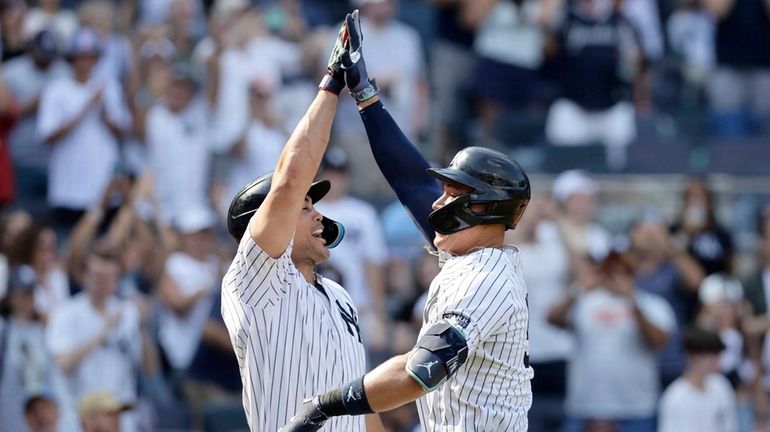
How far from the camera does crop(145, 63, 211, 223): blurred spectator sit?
35.7 feet

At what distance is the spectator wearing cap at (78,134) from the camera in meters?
10.8

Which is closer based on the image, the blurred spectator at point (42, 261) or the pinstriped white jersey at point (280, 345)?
the pinstriped white jersey at point (280, 345)

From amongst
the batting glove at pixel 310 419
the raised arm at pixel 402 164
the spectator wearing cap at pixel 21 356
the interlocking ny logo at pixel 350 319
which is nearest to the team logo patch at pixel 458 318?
the batting glove at pixel 310 419

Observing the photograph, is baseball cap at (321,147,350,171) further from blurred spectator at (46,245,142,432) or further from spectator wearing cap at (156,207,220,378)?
blurred spectator at (46,245,142,432)

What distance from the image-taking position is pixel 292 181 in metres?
4.45

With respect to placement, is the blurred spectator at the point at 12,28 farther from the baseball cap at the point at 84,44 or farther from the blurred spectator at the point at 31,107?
the baseball cap at the point at 84,44

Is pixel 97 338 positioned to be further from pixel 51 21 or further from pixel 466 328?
pixel 466 328

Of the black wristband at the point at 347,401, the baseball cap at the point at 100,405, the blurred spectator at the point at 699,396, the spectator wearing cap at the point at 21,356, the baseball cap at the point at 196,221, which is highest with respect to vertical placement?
the baseball cap at the point at 196,221

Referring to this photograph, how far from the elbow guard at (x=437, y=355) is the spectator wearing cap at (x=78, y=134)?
6.99 meters

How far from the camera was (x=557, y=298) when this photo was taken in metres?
9.45

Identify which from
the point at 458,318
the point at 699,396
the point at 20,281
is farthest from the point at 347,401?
the point at 699,396

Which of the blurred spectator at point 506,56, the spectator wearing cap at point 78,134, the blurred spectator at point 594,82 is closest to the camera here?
the spectator wearing cap at point 78,134

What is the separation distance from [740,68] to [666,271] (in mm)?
3169

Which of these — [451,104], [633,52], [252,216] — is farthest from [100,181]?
[252,216]
